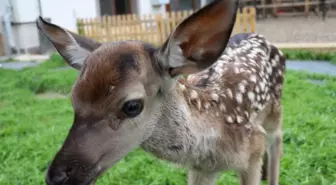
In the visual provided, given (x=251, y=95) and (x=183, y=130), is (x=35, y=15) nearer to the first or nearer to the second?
(x=251, y=95)

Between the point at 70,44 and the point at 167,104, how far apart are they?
71cm

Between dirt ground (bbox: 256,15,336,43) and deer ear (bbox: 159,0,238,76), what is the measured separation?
11.2 metres

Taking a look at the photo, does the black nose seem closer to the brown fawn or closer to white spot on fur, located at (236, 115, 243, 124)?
the brown fawn

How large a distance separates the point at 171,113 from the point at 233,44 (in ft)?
5.62

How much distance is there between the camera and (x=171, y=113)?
2.58 m

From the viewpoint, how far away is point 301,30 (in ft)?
54.0

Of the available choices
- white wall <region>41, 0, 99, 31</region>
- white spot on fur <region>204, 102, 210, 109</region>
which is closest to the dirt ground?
white wall <region>41, 0, 99, 31</region>

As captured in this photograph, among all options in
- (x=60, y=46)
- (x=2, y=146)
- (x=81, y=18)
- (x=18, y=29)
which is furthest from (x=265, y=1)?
(x=60, y=46)

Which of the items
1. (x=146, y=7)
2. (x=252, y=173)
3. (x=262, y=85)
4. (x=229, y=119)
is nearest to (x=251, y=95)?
(x=262, y=85)

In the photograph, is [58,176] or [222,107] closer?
[58,176]

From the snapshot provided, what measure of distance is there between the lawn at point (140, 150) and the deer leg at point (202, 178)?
0.15m

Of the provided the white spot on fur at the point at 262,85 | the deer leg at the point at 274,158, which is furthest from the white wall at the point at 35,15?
the white spot on fur at the point at 262,85

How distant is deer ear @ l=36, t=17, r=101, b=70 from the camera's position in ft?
8.89

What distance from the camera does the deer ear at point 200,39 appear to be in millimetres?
2250
